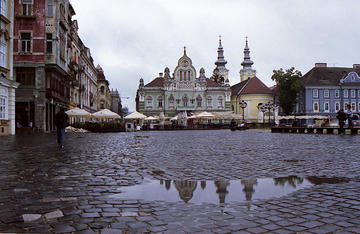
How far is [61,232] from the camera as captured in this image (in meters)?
3.14

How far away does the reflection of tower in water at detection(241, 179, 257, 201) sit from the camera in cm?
470

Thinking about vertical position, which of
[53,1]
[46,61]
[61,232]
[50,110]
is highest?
[53,1]

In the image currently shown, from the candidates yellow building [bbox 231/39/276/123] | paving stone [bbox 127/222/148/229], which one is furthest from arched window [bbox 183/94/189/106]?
paving stone [bbox 127/222/148/229]

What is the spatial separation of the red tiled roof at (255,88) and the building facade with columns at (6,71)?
59156 mm

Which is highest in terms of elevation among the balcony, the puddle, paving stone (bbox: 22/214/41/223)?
the balcony

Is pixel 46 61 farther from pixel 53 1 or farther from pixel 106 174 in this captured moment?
pixel 106 174

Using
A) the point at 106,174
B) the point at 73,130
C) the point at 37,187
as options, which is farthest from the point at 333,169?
the point at 73,130

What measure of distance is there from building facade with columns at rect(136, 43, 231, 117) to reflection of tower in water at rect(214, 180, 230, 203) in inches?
2605

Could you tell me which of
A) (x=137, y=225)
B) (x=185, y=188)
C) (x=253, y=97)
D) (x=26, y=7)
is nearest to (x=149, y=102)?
(x=253, y=97)

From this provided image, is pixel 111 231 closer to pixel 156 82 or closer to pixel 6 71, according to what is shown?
pixel 6 71

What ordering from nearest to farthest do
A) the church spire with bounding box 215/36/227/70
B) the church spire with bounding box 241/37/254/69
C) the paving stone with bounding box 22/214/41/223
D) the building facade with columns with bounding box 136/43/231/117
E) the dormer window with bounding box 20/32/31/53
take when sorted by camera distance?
the paving stone with bounding box 22/214/41/223 → the dormer window with bounding box 20/32/31/53 → the building facade with columns with bounding box 136/43/231/117 → the church spire with bounding box 215/36/227/70 → the church spire with bounding box 241/37/254/69

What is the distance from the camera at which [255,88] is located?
77.8m

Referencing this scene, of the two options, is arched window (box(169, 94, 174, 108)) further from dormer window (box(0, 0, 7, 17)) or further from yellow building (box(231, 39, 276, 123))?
dormer window (box(0, 0, 7, 17))

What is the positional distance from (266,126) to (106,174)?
167 ft
